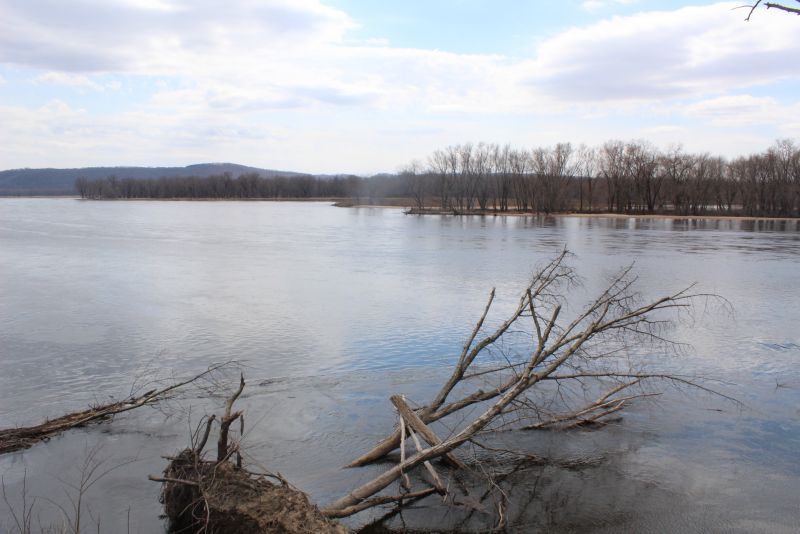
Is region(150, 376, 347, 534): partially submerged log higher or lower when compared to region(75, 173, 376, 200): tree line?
lower

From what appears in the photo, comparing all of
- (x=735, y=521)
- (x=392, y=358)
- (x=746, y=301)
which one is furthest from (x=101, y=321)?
(x=746, y=301)

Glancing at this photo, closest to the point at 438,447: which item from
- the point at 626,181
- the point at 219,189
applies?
the point at 626,181

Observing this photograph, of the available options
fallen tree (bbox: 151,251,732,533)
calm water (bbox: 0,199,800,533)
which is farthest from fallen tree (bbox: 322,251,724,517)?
calm water (bbox: 0,199,800,533)

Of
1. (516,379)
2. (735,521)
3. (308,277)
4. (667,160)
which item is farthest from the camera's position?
(667,160)

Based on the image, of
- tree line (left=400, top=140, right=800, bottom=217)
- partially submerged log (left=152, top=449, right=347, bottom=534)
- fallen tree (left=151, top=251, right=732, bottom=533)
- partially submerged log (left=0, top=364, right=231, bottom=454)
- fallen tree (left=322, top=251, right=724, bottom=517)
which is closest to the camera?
partially submerged log (left=152, top=449, right=347, bottom=534)

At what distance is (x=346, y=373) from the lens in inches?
453

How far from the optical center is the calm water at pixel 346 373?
7180 millimetres

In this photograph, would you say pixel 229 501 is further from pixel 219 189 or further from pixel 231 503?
pixel 219 189

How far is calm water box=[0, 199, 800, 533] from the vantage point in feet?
23.6

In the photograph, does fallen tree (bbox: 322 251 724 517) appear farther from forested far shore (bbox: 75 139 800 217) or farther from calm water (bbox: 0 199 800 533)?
forested far shore (bbox: 75 139 800 217)

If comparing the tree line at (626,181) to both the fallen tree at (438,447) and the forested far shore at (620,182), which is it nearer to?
the forested far shore at (620,182)

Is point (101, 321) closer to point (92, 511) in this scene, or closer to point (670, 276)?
point (92, 511)

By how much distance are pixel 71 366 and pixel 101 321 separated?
12.4 ft

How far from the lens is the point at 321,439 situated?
343 inches
